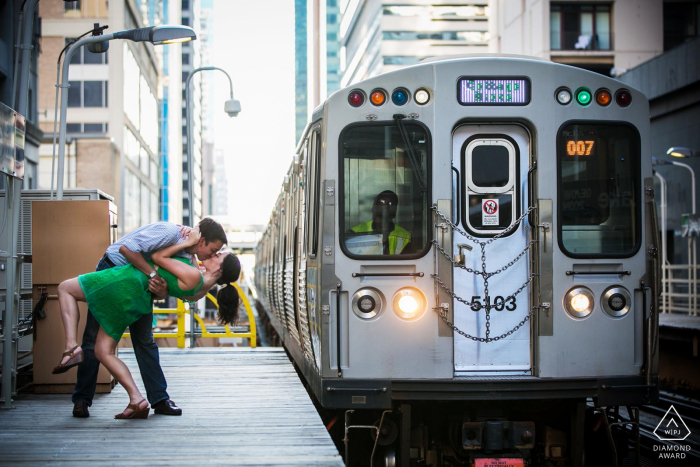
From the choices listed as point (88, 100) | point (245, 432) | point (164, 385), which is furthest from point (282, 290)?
point (88, 100)

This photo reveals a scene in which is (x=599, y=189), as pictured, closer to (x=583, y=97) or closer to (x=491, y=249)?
(x=583, y=97)

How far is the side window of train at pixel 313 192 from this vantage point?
21.8ft

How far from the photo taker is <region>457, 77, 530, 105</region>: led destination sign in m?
6.50

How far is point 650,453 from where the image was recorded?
9.19 metres

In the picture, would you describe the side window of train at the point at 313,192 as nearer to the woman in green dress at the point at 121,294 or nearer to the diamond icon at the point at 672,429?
the woman in green dress at the point at 121,294

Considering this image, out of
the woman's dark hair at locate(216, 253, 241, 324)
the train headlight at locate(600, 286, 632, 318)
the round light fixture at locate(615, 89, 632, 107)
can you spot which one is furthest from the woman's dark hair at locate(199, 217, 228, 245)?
the round light fixture at locate(615, 89, 632, 107)

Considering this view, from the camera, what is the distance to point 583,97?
6574 mm

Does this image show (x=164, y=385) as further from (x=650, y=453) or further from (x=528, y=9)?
(x=528, y=9)

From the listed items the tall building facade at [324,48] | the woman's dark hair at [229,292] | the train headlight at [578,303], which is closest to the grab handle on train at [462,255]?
the train headlight at [578,303]

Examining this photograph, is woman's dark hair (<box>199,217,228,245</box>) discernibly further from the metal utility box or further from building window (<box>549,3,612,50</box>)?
building window (<box>549,3,612,50</box>)

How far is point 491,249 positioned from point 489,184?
1.70ft

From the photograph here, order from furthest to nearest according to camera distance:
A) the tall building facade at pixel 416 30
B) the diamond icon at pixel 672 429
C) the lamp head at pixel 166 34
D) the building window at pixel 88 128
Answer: the tall building facade at pixel 416 30
the building window at pixel 88 128
the lamp head at pixel 166 34
the diamond icon at pixel 672 429

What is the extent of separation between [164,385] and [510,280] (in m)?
2.86

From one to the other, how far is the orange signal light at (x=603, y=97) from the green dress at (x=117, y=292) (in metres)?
3.42
